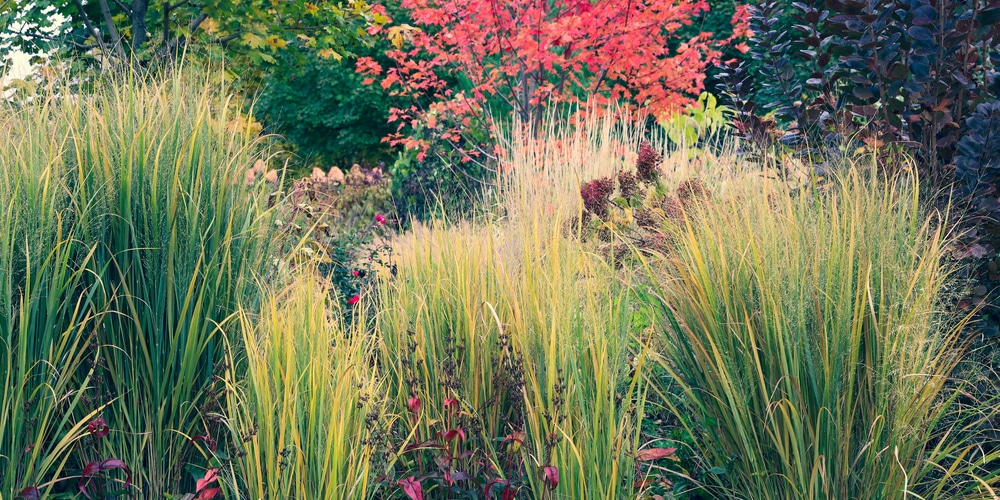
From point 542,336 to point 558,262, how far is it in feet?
0.81

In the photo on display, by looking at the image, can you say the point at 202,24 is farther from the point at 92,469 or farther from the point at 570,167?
the point at 92,469

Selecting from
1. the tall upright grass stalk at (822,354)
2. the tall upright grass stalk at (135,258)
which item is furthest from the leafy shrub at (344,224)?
the tall upright grass stalk at (822,354)

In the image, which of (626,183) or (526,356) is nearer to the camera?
(526,356)

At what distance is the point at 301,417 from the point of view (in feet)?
7.01

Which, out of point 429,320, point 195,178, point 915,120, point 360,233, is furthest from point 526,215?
point 360,233

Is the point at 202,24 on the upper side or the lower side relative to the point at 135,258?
upper

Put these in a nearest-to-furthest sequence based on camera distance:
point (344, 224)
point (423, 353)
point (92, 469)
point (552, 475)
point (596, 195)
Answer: point (552, 475), point (92, 469), point (423, 353), point (596, 195), point (344, 224)

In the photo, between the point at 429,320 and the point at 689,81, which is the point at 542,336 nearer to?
the point at 429,320

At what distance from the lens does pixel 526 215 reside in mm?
3252

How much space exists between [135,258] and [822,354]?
83.9 inches

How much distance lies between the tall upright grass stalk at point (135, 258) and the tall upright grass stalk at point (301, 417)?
30cm

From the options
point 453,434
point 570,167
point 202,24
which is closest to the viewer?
point 453,434

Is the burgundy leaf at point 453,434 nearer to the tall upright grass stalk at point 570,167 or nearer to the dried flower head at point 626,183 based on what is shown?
→ the tall upright grass stalk at point 570,167

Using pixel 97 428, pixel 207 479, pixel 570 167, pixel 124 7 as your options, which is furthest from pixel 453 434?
pixel 124 7
